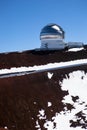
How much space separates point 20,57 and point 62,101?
694 inches

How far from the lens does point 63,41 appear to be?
58.5 metres

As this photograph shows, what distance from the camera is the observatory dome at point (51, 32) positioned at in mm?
56125

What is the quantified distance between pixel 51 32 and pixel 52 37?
1.01 metres

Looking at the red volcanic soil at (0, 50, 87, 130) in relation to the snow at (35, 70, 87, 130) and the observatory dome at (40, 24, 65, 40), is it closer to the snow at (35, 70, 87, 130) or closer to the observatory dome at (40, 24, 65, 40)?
the snow at (35, 70, 87, 130)

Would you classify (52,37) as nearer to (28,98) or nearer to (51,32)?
(51,32)

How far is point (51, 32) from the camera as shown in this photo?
184 ft

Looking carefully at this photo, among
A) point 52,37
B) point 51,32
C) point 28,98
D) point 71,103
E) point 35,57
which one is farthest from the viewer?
point 52,37

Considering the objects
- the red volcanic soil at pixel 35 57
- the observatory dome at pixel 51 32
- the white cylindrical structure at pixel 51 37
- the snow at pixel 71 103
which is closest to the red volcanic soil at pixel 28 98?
the snow at pixel 71 103

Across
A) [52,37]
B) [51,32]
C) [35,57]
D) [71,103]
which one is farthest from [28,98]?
[52,37]

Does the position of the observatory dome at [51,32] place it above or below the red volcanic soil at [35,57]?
above

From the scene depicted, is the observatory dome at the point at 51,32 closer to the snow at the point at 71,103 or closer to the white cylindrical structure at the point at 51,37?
the white cylindrical structure at the point at 51,37

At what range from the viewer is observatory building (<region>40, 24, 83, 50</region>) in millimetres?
56219

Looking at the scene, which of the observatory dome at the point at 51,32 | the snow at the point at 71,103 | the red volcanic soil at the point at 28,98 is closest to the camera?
the red volcanic soil at the point at 28,98

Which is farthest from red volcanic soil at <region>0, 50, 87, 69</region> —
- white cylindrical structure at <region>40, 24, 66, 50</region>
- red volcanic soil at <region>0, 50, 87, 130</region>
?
red volcanic soil at <region>0, 50, 87, 130</region>
